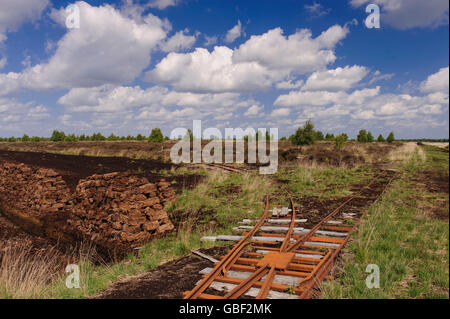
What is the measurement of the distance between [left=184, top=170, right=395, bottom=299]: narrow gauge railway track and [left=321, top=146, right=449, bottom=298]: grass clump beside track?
374mm

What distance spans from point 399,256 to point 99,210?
31.7 feet

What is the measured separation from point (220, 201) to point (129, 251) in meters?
5.48

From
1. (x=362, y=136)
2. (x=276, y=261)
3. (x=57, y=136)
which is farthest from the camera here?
(x=57, y=136)

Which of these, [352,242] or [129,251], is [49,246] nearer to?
[129,251]

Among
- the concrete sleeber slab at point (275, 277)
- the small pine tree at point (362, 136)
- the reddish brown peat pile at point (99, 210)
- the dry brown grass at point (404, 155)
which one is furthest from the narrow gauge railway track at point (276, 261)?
the small pine tree at point (362, 136)

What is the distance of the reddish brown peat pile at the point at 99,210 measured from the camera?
32.4 ft

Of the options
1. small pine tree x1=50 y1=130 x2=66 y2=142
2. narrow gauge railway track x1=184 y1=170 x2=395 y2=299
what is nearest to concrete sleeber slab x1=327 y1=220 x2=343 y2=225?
narrow gauge railway track x1=184 y1=170 x2=395 y2=299

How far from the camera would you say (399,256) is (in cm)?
596

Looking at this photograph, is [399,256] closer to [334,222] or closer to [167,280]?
[334,222]

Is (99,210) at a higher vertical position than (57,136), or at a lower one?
lower

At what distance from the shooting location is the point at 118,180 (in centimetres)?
1094

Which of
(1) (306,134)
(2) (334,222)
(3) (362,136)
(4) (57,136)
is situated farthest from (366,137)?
(4) (57,136)
